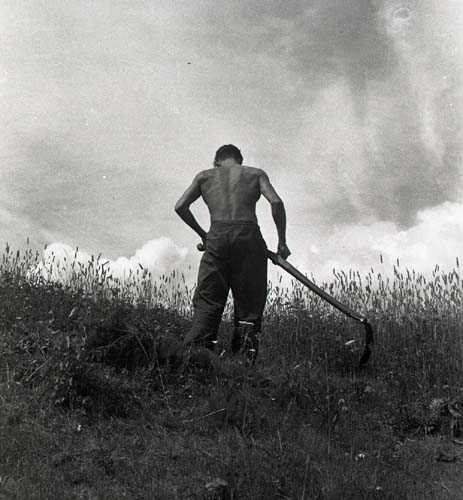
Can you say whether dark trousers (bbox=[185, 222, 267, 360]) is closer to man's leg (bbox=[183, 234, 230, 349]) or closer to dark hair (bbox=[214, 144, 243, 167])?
man's leg (bbox=[183, 234, 230, 349])

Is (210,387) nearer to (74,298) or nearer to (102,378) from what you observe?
(102,378)

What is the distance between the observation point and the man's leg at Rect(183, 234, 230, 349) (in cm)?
492

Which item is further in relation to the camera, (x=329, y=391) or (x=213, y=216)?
(x=213, y=216)

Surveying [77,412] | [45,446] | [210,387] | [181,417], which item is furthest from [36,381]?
[210,387]

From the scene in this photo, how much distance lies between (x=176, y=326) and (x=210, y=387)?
257cm

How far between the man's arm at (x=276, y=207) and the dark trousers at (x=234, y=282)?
282mm

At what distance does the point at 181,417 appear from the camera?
3439 mm

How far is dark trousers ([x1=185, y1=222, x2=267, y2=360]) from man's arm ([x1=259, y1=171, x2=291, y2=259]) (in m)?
0.28

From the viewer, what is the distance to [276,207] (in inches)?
203

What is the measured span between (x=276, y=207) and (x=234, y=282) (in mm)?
810

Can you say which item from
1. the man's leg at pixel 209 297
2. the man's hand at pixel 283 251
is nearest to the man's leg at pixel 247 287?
the man's leg at pixel 209 297

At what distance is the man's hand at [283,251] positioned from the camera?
17.5 ft

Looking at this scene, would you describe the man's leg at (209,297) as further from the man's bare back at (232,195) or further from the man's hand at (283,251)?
the man's hand at (283,251)

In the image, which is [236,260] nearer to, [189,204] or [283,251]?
[283,251]
